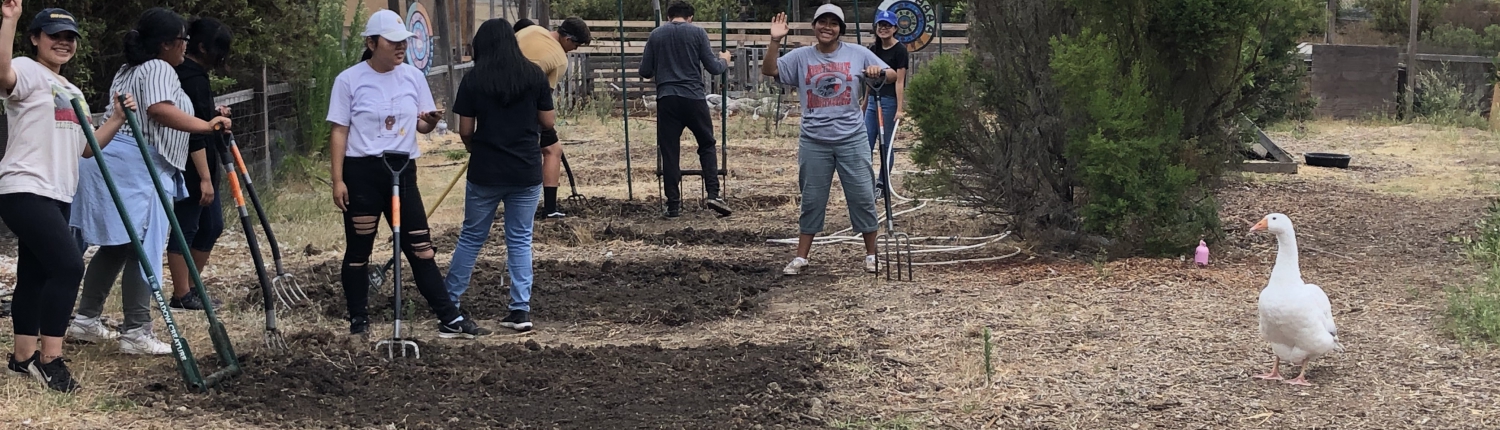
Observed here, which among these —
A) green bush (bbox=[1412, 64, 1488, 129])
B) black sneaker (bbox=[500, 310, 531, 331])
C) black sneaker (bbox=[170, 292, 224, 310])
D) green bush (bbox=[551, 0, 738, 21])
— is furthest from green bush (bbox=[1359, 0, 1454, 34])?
black sneaker (bbox=[170, 292, 224, 310])

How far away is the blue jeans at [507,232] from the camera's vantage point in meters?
6.43

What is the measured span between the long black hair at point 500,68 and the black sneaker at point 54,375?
6.54 ft

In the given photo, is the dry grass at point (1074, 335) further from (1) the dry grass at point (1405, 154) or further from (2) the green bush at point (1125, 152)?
(1) the dry grass at point (1405, 154)

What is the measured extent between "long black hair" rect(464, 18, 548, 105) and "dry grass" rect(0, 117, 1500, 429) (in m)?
1.14

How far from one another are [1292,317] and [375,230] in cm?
377

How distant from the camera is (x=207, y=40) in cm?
638

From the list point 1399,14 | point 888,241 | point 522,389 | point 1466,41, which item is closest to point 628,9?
point 1399,14

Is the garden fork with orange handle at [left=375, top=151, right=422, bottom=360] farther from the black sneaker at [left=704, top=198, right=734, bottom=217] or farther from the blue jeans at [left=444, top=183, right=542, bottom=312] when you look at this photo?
the black sneaker at [left=704, top=198, right=734, bottom=217]

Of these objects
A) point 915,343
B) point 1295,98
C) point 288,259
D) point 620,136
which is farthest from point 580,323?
point 1295,98

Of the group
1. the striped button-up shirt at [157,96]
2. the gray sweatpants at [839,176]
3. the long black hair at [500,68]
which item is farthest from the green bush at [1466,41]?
the striped button-up shirt at [157,96]

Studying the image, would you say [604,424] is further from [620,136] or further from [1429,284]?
[620,136]

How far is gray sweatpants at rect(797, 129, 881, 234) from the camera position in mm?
7863

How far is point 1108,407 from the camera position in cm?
522

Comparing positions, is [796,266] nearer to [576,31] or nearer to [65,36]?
[576,31]
